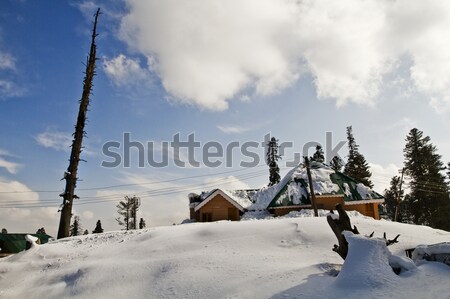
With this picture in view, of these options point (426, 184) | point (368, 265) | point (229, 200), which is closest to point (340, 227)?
point (368, 265)

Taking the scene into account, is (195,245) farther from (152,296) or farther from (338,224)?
(338,224)

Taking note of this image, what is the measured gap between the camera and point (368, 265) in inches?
287

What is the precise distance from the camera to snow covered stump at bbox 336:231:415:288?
22.6ft

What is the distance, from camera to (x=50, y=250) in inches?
497

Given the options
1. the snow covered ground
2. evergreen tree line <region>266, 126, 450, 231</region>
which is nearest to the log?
the snow covered ground

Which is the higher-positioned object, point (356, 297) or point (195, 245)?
point (195, 245)

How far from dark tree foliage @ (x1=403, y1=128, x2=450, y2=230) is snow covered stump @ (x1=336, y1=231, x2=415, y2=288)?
4399cm

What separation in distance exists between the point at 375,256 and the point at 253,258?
3.59 m

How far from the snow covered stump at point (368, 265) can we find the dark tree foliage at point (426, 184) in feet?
144

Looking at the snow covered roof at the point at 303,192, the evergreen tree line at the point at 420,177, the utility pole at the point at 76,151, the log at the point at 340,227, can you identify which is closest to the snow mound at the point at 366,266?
the log at the point at 340,227

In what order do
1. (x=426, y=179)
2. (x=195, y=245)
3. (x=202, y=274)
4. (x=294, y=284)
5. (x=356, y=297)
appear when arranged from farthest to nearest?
1. (x=426, y=179)
2. (x=195, y=245)
3. (x=202, y=274)
4. (x=294, y=284)
5. (x=356, y=297)

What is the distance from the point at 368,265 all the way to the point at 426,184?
4883 centimetres

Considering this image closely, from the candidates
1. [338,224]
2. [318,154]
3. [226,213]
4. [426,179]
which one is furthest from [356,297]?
[318,154]

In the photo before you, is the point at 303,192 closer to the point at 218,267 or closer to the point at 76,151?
the point at 76,151
